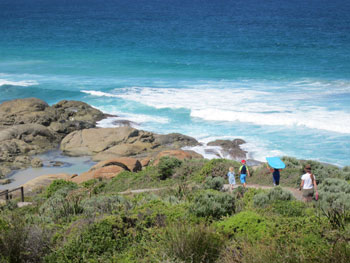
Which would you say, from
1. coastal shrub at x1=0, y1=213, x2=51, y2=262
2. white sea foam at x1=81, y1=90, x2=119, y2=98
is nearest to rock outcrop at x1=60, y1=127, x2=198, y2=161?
white sea foam at x1=81, y1=90, x2=119, y2=98

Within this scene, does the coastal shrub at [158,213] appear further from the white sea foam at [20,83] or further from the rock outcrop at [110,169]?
the white sea foam at [20,83]

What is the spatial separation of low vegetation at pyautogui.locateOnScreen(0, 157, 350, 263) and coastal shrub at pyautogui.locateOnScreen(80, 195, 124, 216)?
26 mm

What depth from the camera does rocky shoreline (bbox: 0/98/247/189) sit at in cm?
2419

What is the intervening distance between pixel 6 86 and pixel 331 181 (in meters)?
38.8

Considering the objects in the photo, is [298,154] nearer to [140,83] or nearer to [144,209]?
[144,209]

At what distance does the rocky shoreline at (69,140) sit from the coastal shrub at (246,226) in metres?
11.5

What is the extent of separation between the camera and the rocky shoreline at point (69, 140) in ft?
79.4

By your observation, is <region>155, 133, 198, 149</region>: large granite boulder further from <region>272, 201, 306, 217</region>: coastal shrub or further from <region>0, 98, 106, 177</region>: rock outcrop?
<region>272, 201, 306, 217</region>: coastal shrub

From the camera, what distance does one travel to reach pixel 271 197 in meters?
11.4

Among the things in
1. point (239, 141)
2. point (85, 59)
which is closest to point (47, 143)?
point (239, 141)

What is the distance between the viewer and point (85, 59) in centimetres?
5912

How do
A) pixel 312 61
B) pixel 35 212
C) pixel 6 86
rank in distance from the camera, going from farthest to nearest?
pixel 312 61 < pixel 6 86 < pixel 35 212

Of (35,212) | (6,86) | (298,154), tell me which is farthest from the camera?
(6,86)

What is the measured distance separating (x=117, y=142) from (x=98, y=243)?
18.2 meters
